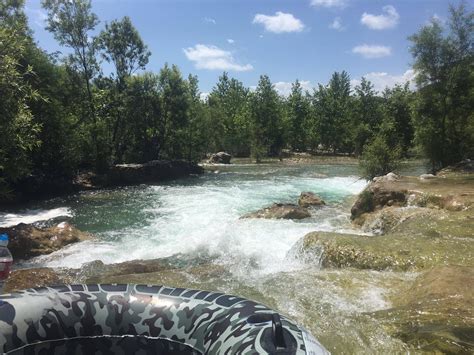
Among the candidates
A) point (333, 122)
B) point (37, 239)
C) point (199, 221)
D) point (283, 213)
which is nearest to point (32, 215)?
point (37, 239)

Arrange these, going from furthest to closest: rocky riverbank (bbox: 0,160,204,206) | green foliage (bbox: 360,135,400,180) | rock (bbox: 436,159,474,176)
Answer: green foliage (bbox: 360,135,400,180) → rocky riverbank (bbox: 0,160,204,206) → rock (bbox: 436,159,474,176)

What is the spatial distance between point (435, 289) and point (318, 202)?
11.0m

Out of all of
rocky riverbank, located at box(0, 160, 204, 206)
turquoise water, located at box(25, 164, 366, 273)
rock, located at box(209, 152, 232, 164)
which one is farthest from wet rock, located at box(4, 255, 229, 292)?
rock, located at box(209, 152, 232, 164)

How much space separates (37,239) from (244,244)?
5.01m

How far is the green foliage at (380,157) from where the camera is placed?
2016 cm

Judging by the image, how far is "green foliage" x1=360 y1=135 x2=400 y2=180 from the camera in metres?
20.2

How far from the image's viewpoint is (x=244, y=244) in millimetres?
10109

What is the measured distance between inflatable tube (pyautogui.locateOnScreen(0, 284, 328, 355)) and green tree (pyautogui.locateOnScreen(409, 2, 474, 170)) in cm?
2135

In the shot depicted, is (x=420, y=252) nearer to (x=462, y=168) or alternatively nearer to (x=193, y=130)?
(x=462, y=168)

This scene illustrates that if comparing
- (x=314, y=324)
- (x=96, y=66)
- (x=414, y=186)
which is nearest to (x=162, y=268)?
(x=314, y=324)

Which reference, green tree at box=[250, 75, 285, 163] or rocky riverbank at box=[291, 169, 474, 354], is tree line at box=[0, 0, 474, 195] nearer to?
green tree at box=[250, 75, 285, 163]

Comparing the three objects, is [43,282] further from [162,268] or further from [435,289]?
[435,289]

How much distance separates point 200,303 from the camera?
3.00m

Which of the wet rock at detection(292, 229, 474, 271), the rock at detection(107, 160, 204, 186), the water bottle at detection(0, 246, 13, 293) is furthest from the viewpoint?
the rock at detection(107, 160, 204, 186)
